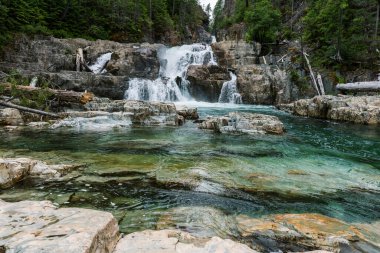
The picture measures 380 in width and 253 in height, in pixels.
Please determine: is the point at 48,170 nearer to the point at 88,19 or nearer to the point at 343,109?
the point at 343,109

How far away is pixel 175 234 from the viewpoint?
10.9 feet

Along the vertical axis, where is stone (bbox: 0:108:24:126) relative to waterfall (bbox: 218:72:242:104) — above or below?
below

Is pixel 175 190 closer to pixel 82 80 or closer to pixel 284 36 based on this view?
pixel 82 80

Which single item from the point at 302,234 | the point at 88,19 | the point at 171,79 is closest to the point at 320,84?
the point at 171,79

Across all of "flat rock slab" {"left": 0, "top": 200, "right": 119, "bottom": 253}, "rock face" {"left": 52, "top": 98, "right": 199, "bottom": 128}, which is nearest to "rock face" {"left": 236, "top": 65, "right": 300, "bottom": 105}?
"rock face" {"left": 52, "top": 98, "right": 199, "bottom": 128}

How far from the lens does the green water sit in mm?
4828

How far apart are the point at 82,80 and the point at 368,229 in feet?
67.3

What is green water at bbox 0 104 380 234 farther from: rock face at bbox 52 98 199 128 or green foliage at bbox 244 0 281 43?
green foliage at bbox 244 0 281 43

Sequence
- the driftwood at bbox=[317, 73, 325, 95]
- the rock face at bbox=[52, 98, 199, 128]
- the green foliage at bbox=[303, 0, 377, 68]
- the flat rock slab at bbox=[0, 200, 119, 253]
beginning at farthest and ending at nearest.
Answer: the green foliage at bbox=[303, 0, 377, 68]
the driftwood at bbox=[317, 73, 325, 95]
the rock face at bbox=[52, 98, 199, 128]
the flat rock slab at bbox=[0, 200, 119, 253]

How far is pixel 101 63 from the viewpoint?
2758 cm

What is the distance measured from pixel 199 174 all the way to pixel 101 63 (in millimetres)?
23923

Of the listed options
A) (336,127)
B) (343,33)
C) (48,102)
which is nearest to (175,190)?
(48,102)

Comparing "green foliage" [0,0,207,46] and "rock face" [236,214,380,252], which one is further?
"green foliage" [0,0,207,46]

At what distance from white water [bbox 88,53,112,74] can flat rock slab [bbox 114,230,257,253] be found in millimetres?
25103
